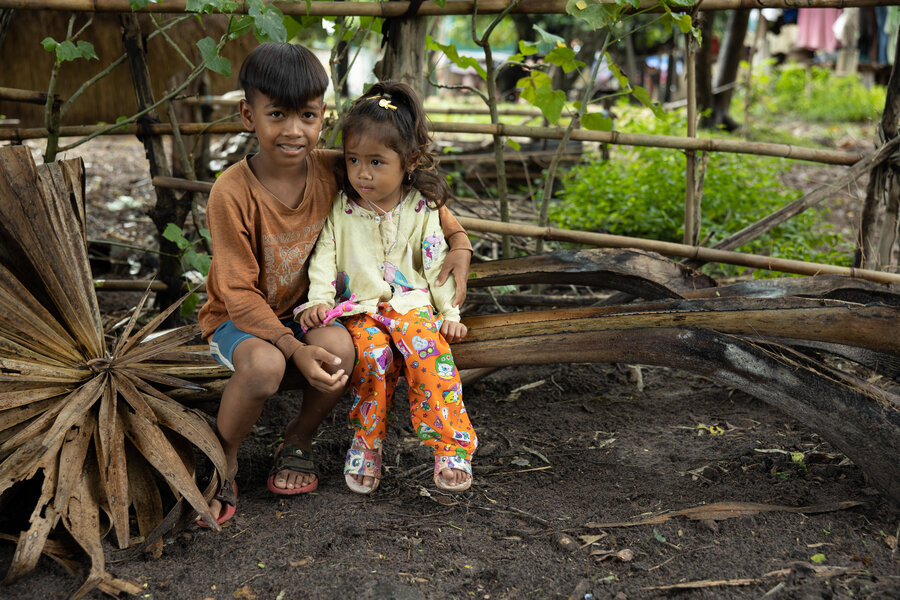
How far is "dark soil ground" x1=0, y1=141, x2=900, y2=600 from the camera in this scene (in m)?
1.72

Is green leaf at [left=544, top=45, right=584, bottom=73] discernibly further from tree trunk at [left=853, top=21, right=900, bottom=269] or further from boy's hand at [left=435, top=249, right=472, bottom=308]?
tree trunk at [left=853, top=21, right=900, bottom=269]

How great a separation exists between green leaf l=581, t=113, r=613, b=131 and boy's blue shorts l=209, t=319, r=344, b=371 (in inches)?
55.3

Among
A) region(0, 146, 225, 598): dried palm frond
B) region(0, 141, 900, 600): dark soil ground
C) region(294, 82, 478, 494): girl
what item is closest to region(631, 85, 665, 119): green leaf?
region(294, 82, 478, 494): girl

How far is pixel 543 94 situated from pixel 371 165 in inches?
43.7

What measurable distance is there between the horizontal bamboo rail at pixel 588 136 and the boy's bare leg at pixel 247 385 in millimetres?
1189

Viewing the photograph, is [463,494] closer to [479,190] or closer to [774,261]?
[774,261]

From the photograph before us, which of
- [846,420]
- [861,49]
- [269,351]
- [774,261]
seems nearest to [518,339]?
[269,351]

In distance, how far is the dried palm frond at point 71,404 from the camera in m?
1.78

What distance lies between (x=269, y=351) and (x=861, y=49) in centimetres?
1620

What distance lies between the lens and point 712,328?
7.23ft

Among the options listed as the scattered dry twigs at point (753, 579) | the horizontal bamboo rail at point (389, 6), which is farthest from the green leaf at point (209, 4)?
the scattered dry twigs at point (753, 579)

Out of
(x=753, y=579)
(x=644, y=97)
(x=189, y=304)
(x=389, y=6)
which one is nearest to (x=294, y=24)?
(x=389, y=6)

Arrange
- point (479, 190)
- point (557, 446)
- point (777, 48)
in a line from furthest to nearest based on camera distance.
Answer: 1. point (777, 48)
2. point (479, 190)
3. point (557, 446)

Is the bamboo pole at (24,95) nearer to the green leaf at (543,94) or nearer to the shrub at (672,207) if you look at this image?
the green leaf at (543,94)
